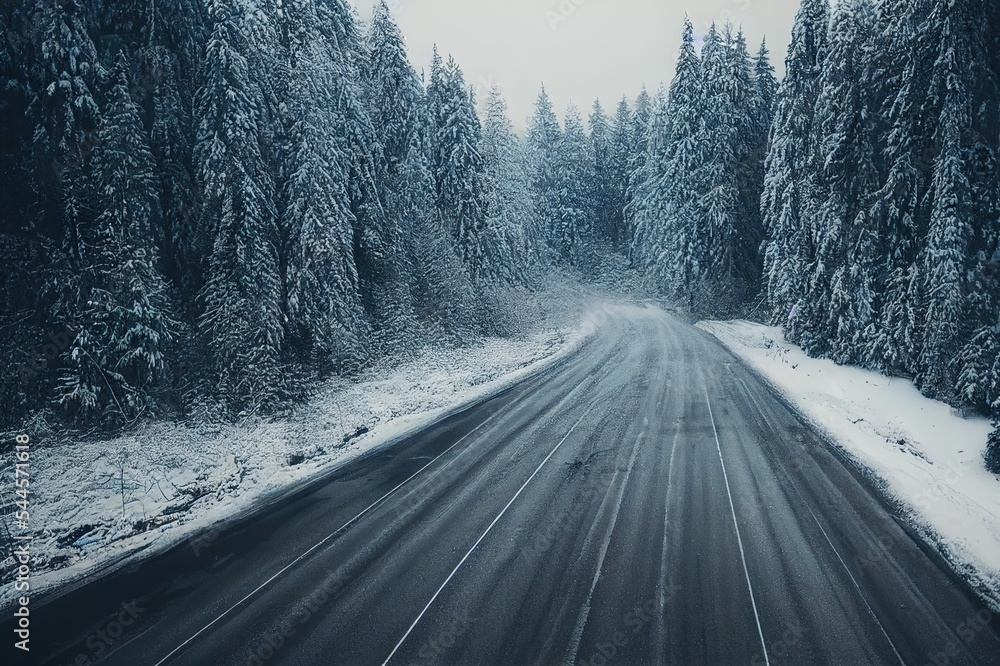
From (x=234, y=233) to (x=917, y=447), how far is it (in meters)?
19.8

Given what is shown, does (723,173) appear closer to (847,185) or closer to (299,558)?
(847,185)

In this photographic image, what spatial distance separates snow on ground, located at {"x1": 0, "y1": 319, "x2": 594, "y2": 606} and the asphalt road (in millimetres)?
851

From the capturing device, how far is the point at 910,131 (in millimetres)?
16578

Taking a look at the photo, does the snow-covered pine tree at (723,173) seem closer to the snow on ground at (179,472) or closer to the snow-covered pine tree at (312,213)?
the snow on ground at (179,472)

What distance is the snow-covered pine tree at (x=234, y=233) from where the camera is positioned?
48.5 ft

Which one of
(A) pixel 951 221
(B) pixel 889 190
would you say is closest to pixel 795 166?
(B) pixel 889 190

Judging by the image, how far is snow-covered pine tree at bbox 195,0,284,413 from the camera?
14797 mm

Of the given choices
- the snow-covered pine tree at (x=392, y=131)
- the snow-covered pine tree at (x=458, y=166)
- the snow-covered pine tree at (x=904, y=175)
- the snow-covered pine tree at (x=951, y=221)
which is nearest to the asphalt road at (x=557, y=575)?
the snow-covered pine tree at (x=951, y=221)

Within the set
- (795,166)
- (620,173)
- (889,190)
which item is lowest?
(889,190)

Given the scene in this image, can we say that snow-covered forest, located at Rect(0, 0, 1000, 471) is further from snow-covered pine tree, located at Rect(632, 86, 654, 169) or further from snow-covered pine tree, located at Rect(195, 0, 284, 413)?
snow-covered pine tree, located at Rect(632, 86, 654, 169)

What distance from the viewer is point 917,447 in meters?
12.8

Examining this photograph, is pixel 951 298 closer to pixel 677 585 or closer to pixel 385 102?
pixel 677 585

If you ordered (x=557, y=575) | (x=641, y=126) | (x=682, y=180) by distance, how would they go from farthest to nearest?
(x=641, y=126)
(x=682, y=180)
(x=557, y=575)

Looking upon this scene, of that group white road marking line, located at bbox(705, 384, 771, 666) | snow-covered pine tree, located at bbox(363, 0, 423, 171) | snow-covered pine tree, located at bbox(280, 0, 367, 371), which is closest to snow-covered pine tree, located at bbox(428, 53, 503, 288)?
snow-covered pine tree, located at bbox(363, 0, 423, 171)
